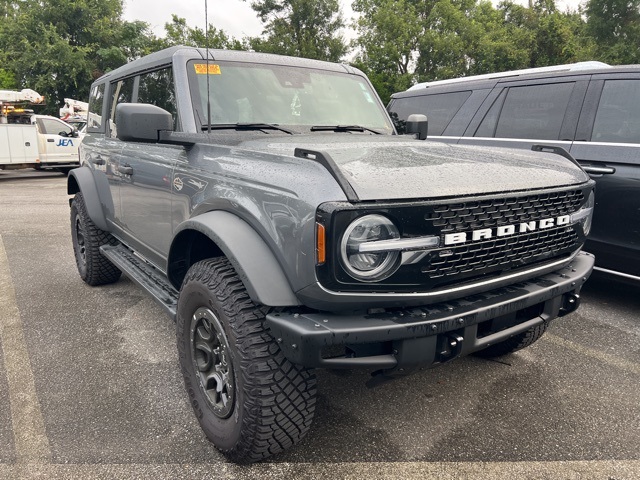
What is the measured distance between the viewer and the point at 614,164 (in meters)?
3.88

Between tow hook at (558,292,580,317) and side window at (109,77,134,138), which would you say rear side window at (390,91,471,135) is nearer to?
side window at (109,77,134,138)

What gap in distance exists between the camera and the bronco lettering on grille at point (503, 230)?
74.9 inches

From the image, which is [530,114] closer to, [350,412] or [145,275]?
[350,412]

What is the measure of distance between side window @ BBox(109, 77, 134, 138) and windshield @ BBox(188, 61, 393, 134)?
1.07 meters

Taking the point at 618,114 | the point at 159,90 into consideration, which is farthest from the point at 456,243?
the point at 618,114

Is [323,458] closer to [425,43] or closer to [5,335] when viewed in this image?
[5,335]

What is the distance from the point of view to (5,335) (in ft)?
11.8

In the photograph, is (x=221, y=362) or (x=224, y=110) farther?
(x=224, y=110)

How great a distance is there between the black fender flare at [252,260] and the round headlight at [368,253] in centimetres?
27

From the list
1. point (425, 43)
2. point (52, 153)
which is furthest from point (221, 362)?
point (425, 43)

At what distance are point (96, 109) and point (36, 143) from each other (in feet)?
37.0

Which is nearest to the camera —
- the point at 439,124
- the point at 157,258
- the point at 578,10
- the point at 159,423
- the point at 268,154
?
the point at 268,154

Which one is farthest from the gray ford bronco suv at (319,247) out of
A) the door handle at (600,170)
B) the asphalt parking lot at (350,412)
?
the door handle at (600,170)

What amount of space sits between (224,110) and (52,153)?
14317mm
